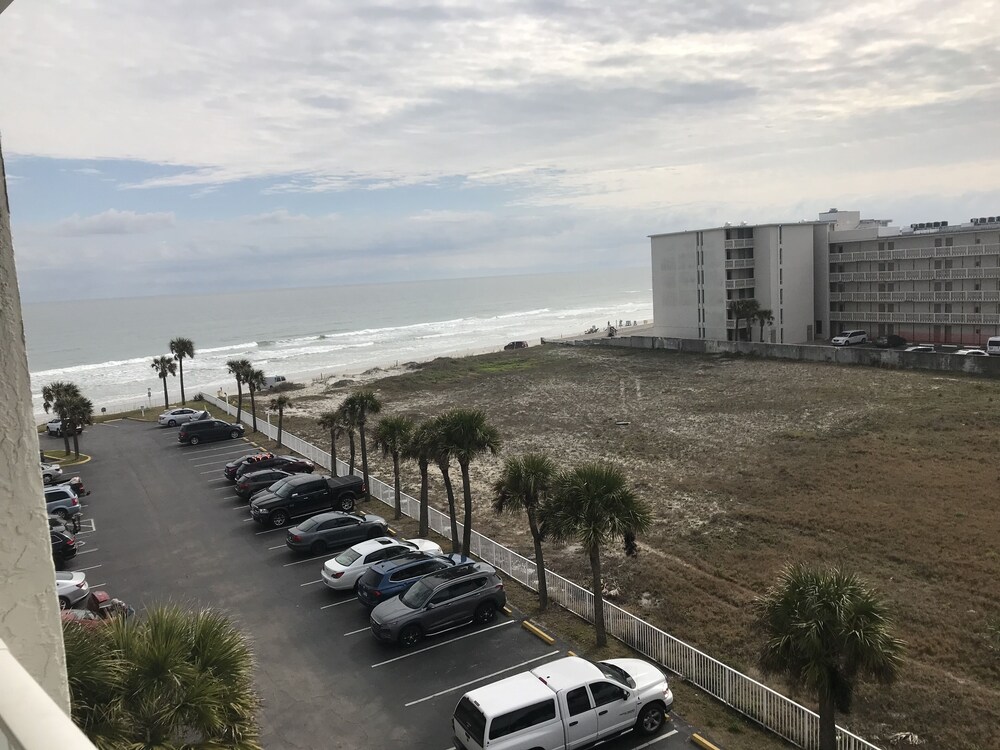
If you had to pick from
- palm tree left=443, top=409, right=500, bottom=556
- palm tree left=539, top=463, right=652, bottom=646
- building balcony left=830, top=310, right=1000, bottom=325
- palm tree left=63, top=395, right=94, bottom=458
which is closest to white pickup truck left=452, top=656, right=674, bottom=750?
palm tree left=539, top=463, right=652, bottom=646

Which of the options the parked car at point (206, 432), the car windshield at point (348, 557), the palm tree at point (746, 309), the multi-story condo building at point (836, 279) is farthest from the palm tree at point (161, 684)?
the multi-story condo building at point (836, 279)

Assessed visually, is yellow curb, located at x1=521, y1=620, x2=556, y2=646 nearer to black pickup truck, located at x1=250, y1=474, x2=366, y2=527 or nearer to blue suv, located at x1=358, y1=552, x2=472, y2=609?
blue suv, located at x1=358, y1=552, x2=472, y2=609

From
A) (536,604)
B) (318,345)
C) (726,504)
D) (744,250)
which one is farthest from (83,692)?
(318,345)

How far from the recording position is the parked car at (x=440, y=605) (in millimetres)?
15562

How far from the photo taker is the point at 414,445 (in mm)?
20953

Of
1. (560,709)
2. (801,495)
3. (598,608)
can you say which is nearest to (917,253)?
(801,495)

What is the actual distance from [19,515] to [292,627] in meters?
14.1

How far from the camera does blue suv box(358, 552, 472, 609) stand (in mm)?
17094

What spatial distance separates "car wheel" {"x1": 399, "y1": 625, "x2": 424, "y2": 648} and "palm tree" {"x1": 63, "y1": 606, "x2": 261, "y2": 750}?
7.69 meters

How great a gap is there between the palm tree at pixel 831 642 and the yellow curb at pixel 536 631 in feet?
19.3

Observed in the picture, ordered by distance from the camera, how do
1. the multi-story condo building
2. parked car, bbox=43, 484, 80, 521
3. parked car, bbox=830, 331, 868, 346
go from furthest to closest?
parked car, bbox=830, 331, 868, 346
the multi-story condo building
parked car, bbox=43, 484, 80, 521

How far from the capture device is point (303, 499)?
963 inches

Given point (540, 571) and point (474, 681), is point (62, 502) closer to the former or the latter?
point (540, 571)

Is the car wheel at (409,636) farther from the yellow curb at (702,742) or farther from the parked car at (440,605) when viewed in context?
the yellow curb at (702,742)
